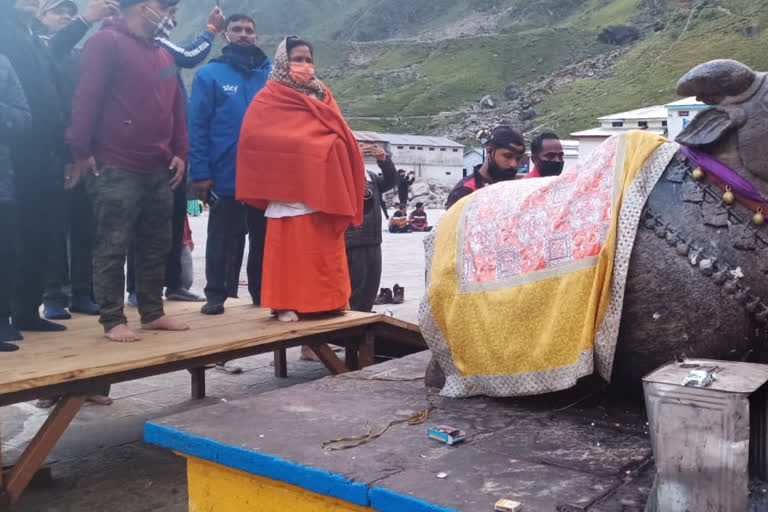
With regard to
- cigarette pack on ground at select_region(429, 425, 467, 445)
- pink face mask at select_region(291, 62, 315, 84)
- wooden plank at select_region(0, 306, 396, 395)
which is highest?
pink face mask at select_region(291, 62, 315, 84)

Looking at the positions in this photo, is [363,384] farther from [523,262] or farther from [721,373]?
[721,373]

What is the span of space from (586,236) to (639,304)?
11.2 inches

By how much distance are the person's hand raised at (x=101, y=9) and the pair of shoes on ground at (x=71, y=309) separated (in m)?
1.80

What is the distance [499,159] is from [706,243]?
2.35m

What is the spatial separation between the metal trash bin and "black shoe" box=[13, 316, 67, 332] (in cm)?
355

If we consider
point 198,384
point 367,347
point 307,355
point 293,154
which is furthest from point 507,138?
point 307,355

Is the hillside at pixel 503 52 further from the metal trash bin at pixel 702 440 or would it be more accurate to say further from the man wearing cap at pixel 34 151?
the metal trash bin at pixel 702 440

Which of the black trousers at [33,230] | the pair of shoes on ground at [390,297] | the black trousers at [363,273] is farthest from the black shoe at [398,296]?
the black trousers at [33,230]

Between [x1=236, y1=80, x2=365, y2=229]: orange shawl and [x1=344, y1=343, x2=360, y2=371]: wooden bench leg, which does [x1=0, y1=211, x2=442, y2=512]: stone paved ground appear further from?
[x1=236, y1=80, x2=365, y2=229]: orange shawl

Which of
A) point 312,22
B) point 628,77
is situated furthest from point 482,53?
point 312,22

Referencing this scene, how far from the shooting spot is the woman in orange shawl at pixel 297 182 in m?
4.45

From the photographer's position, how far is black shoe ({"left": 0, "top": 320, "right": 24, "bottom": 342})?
3.97 m

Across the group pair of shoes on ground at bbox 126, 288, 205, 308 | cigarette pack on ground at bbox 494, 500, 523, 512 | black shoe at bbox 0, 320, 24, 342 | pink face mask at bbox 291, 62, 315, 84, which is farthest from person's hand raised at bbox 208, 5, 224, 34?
cigarette pack on ground at bbox 494, 500, 523, 512

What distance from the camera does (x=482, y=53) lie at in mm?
91625
